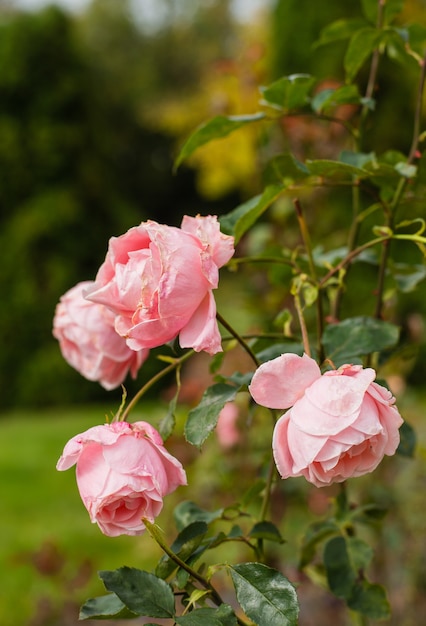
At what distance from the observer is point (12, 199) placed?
6.21m

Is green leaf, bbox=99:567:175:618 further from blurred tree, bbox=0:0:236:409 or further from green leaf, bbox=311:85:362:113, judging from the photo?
blurred tree, bbox=0:0:236:409

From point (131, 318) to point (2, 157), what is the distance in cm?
587

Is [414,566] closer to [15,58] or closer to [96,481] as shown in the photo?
[96,481]

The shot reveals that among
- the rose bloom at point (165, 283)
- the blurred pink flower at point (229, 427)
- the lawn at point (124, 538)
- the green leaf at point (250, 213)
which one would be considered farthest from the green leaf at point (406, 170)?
the blurred pink flower at point (229, 427)

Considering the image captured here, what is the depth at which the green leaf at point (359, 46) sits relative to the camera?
31.3 inches

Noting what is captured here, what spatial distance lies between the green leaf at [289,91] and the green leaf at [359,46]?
63 mm

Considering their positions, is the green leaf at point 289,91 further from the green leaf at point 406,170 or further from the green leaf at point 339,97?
the green leaf at point 406,170

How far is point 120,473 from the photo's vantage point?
1.74ft

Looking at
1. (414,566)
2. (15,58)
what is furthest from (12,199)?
(414,566)

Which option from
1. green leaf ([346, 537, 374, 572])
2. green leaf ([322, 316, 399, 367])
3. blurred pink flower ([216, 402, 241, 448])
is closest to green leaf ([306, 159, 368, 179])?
green leaf ([322, 316, 399, 367])

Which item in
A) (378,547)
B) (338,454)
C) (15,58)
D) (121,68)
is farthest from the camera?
(121,68)

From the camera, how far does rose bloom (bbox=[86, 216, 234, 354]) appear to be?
535 mm

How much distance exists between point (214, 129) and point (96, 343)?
273 millimetres

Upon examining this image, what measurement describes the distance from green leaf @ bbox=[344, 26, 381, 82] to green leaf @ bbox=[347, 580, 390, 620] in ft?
1.74
